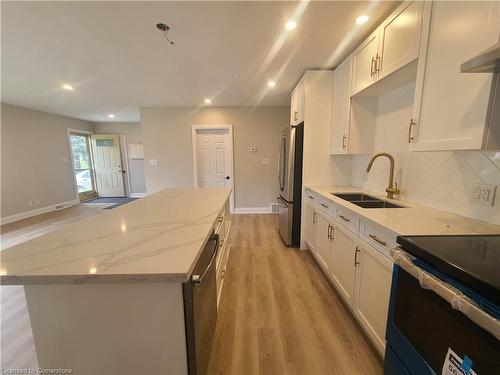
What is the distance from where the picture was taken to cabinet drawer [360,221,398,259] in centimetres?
114

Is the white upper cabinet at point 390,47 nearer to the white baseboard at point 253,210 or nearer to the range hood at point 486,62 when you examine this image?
the range hood at point 486,62

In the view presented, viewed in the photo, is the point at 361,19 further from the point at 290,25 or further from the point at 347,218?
the point at 347,218

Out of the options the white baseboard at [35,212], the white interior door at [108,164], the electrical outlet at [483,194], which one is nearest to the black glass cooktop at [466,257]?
the electrical outlet at [483,194]

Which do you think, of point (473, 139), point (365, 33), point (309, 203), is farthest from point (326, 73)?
point (473, 139)

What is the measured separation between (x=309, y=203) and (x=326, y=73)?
174 centimetres

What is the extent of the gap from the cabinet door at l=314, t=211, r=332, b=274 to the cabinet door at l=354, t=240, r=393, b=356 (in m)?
0.53

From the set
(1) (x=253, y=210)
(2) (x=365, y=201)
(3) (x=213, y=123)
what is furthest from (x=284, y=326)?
(3) (x=213, y=123)

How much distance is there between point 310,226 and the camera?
2.68m

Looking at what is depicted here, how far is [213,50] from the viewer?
7.32 feet

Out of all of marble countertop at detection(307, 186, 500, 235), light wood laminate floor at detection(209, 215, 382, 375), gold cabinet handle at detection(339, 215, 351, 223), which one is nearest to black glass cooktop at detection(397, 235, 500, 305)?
marble countertop at detection(307, 186, 500, 235)

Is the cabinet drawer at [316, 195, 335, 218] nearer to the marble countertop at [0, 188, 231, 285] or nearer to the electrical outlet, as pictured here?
the electrical outlet

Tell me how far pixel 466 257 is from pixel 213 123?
14.9ft

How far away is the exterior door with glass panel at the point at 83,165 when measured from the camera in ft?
19.8

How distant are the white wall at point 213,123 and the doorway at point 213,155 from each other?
4.8 inches
